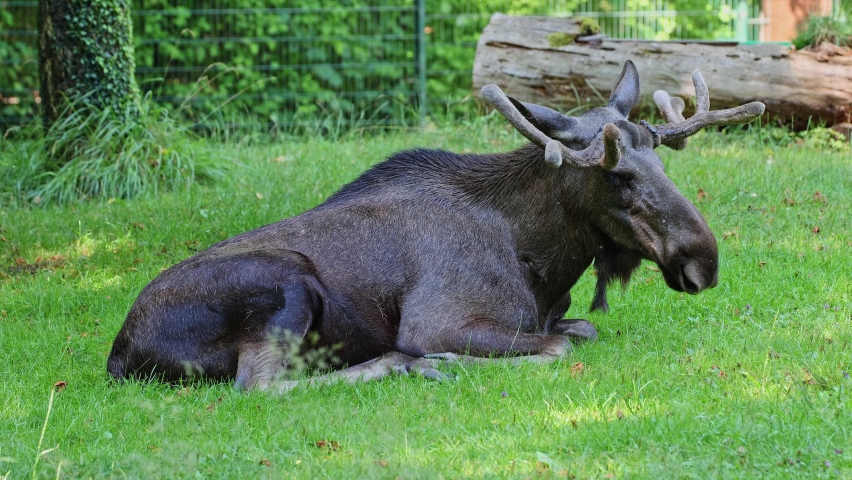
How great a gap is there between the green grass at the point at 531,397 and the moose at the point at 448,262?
0.93ft

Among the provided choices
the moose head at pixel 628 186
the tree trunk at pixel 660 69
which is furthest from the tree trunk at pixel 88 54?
the moose head at pixel 628 186

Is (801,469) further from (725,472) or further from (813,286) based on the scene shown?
(813,286)

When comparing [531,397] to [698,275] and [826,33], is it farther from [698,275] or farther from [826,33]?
[826,33]

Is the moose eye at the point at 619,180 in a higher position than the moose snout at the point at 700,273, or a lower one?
higher

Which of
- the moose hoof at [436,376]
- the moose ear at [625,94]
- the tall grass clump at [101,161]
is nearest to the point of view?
the moose hoof at [436,376]

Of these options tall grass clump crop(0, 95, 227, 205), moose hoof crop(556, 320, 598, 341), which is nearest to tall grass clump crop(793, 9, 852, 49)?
tall grass clump crop(0, 95, 227, 205)

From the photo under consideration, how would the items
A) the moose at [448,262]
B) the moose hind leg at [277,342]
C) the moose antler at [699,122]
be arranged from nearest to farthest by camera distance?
the moose hind leg at [277,342] → the moose at [448,262] → the moose antler at [699,122]

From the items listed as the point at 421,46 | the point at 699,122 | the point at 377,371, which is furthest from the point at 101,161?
the point at 699,122

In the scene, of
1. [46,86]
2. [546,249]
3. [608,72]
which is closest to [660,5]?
[608,72]

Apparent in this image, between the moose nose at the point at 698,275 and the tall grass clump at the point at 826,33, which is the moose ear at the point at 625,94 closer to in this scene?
the moose nose at the point at 698,275

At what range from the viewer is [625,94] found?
6508 millimetres

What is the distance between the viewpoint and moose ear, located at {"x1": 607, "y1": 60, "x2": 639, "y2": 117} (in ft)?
21.2

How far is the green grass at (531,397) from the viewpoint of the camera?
169 inches

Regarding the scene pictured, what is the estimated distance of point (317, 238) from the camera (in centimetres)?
624
